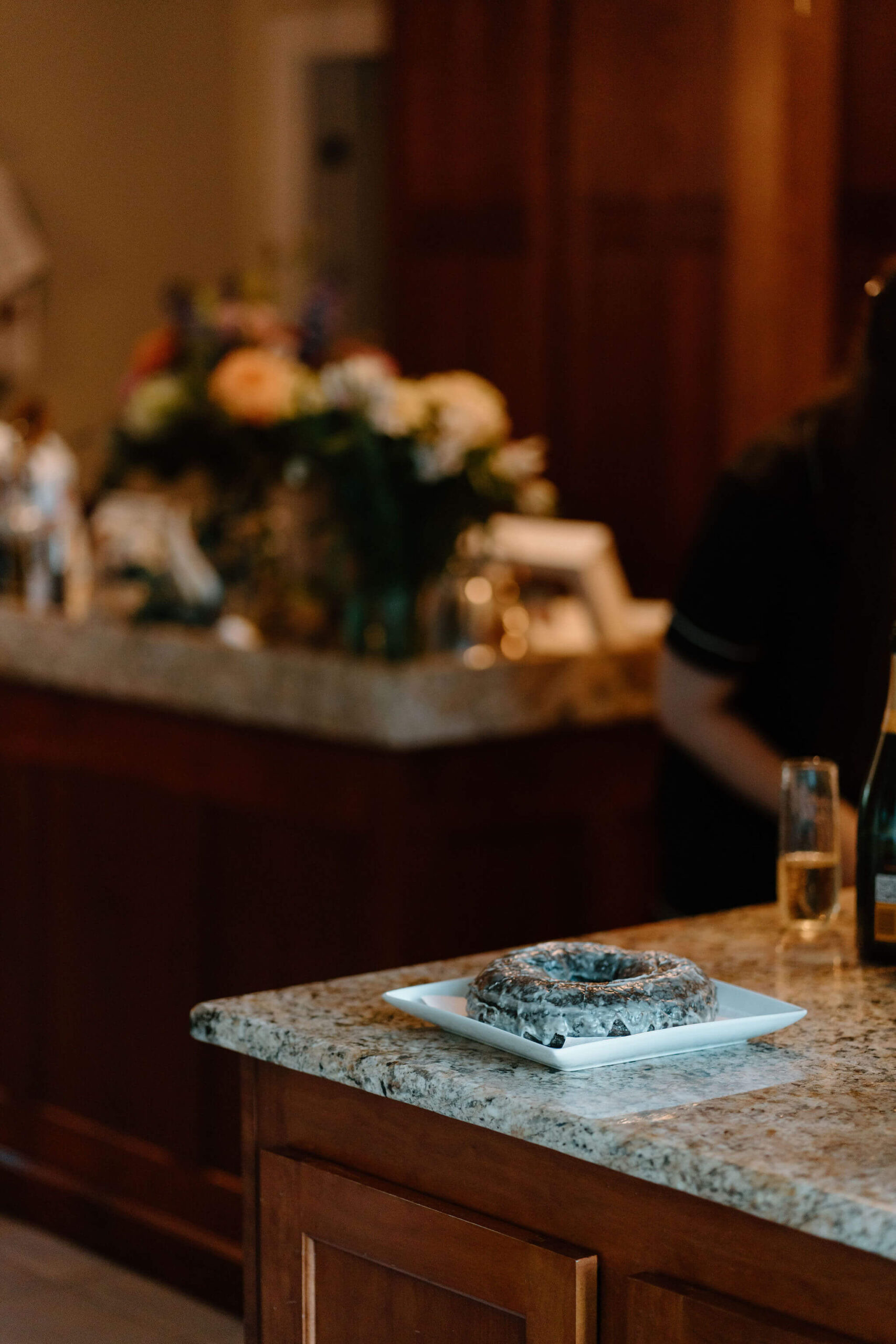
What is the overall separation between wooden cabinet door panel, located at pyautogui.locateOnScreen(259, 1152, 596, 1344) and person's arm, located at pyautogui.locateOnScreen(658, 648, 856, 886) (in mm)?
1020

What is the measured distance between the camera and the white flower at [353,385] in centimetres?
300

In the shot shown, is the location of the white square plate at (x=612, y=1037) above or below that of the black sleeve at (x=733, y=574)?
below

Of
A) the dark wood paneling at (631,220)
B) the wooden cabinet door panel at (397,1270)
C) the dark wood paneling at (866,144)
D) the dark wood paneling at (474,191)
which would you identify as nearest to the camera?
the wooden cabinet door panel at (397,1270)

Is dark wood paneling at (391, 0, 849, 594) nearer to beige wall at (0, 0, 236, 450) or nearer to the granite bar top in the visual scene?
beige wall at (0, 0, 236, 450)

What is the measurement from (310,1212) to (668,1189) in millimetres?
351

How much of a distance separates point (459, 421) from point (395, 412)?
0.11 metres

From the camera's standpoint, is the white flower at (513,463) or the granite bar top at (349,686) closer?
the granite bar top at (349,686)

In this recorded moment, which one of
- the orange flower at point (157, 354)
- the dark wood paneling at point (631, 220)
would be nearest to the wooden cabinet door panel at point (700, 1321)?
the orange flower at point (157, 354)

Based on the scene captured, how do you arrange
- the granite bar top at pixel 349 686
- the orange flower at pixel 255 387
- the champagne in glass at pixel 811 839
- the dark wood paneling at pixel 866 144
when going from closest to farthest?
the champagne in glass at pixel 811 839 < the granite bar top at pixel 349 686 < the orange flower at pixel 255 387 < the dark wood paneling at pixel 866 144

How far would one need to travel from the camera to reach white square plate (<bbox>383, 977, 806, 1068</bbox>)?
4.26 ft

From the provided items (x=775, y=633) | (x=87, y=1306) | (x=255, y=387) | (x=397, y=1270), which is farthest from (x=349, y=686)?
(x=397, y=1270)

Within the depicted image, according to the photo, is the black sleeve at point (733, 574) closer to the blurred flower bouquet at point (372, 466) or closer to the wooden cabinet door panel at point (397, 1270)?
the blurred flower bouquet at point (372, 466)

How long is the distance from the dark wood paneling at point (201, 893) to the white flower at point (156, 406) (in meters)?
0.51

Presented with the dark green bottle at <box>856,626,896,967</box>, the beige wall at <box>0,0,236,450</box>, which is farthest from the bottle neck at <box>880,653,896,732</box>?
the beige wall at <box>0,0,236,450</box>
